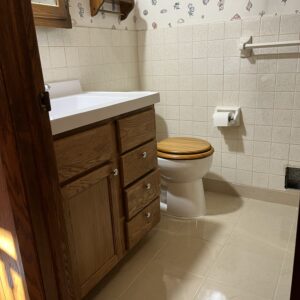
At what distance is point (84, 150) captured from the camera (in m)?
1.14

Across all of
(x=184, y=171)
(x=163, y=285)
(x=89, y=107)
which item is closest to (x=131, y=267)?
(x=163, y=285)

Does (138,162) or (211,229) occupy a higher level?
(138,162)

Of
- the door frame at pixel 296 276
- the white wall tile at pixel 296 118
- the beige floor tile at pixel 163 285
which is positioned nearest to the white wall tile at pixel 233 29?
the white wall tile at pixel 296 118

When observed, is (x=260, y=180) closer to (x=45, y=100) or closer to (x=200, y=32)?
(x=200, y=32)

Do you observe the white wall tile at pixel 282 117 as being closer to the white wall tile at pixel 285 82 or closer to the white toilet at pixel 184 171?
the white wall tile at pixel 285 82

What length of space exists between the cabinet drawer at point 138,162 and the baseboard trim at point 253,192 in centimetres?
79

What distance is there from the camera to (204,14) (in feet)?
6.54

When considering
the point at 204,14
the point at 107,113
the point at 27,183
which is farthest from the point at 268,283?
the point at 204,14

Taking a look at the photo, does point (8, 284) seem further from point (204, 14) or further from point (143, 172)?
point (204, 14)

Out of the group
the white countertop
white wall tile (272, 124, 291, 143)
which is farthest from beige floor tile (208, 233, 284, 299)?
the white countertop

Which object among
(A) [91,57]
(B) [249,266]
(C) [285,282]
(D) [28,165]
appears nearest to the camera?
(D) [28,165]

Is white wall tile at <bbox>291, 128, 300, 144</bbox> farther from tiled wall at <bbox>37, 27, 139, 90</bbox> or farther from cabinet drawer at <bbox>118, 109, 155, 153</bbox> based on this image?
tiled wall at <bbox>37, 27, 139, 90</bbox>

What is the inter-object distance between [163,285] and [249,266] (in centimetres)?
43

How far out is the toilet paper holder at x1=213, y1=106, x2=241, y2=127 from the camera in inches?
79.0
